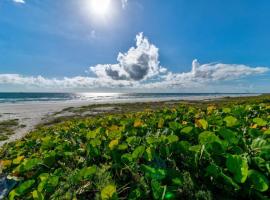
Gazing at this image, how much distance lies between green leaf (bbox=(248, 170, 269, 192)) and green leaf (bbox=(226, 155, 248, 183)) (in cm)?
4

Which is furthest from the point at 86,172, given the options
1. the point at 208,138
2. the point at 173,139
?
the point at 208,138

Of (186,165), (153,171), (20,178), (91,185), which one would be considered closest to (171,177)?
(153,171)

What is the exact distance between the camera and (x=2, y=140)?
1605cm

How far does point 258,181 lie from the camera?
4.17 feet

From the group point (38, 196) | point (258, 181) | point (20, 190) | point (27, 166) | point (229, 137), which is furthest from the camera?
point (27, 166)

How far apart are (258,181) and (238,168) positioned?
114 mm

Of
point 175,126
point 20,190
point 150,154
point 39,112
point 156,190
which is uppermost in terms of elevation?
point 175,126

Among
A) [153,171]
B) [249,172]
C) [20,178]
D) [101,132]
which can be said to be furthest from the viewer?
[101,132]

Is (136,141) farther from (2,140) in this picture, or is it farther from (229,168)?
(2,140)

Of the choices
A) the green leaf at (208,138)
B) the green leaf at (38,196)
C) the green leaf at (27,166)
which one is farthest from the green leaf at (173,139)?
the green leaf at (27,166)

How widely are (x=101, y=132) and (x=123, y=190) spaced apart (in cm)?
110

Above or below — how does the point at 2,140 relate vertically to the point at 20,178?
below

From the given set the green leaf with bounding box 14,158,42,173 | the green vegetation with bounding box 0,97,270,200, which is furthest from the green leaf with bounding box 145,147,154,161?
the green leaf with bounding box 14,158,42,173

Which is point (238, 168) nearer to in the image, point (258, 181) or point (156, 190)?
point (258, 181)
